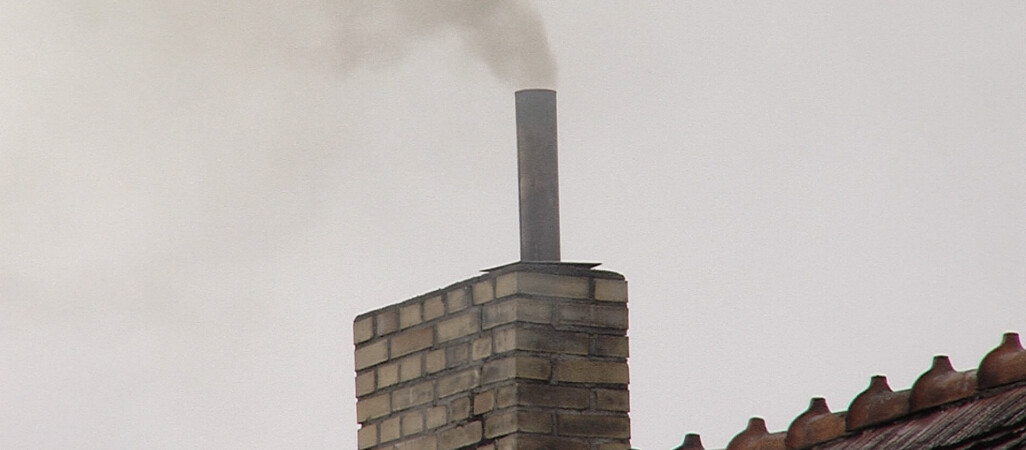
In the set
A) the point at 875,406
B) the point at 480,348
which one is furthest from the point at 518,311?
the point at 875,406

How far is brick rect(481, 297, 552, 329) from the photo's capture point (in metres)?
5.94

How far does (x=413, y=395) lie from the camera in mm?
6336

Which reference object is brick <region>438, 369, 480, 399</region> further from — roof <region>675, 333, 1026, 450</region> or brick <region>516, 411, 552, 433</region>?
roof <region>675, 333, 1026, 450</region>

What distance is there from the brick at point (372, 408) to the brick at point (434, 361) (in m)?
0.24

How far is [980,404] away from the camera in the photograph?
544 cm

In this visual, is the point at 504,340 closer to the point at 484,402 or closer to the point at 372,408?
the point at 484,402

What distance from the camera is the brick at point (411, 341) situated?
6297mm

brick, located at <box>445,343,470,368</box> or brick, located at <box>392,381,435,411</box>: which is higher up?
brick, located at <box>445,343,470,368</box>

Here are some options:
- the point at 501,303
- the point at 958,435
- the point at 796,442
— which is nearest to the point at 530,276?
the point at 501,303

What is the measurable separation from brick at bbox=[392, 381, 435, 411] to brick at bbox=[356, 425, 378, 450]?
0.46 ft

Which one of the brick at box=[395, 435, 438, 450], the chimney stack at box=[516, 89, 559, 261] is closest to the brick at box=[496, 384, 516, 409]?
the brick at box=[395, 435, 438, 450]

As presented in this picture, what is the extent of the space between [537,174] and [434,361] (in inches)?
27.0

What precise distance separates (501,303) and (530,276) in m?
0.12

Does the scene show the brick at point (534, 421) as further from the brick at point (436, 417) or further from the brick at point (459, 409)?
the brick at point (436, 417)
